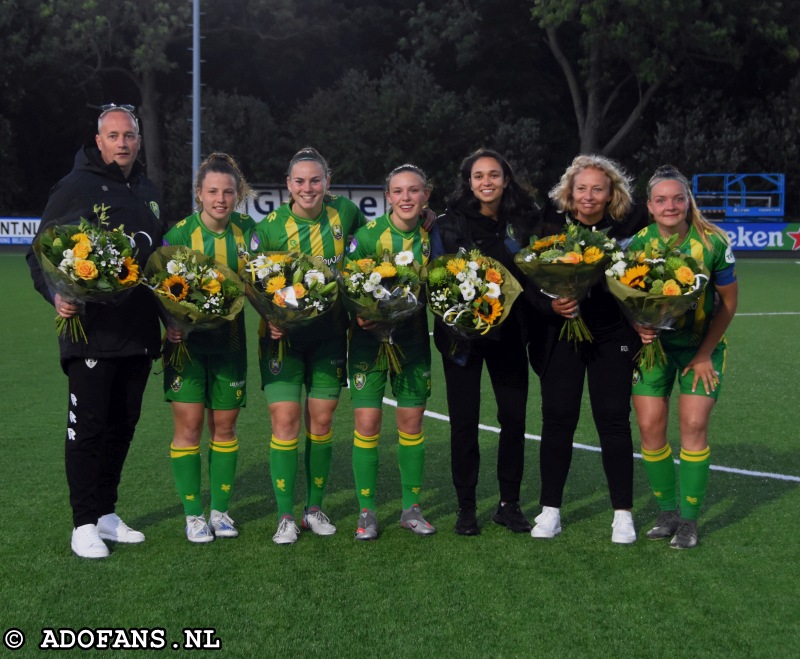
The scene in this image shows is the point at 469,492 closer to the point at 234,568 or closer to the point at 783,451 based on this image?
the point at 234,568

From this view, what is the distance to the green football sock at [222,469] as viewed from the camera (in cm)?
521

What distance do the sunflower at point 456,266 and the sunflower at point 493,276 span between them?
110 mm

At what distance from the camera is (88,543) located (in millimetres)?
4863

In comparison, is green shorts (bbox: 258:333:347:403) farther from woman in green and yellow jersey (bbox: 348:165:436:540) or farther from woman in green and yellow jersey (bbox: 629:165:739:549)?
woman in green and yellow jersey (bbox: 629:165:739:549)

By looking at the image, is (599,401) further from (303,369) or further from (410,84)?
(410,84)

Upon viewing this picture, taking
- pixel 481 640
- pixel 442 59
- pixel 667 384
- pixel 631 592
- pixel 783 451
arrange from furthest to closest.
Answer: pixel 442 59, pixel 783 451, pixel 667 384, pixel 631 592, pixel 481 640

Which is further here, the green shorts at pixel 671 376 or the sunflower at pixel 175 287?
the green shorts at pixel 671 376

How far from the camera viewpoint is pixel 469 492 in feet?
17.3

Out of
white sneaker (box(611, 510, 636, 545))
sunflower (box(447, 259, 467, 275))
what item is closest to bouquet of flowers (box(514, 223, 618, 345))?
sunflower (box(447, 259, 467, 275))

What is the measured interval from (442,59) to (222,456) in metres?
34.9

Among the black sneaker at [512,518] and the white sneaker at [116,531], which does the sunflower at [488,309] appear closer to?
the black sneaker at [512,518]

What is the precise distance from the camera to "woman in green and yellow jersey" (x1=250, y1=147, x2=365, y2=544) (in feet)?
16.8

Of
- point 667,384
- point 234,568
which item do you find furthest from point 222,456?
point 667,384

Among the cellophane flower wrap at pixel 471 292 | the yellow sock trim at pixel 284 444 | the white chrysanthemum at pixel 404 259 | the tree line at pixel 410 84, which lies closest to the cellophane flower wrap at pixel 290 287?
the white chrysanthemum at pixel 404 259
